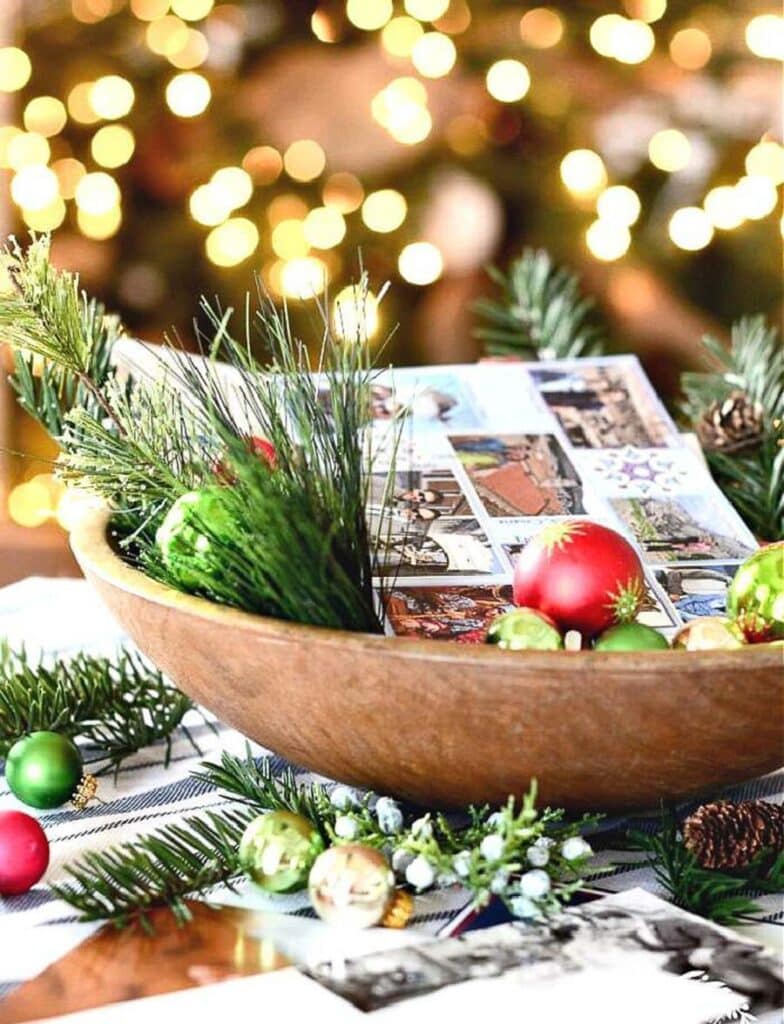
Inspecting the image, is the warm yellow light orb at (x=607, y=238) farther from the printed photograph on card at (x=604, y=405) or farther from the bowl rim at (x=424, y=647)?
the bowl rim at (x=424, y=647)

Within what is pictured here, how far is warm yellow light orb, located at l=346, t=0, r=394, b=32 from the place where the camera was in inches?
95.8

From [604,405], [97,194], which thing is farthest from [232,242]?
[604,405]

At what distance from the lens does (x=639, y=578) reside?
2.02 feet

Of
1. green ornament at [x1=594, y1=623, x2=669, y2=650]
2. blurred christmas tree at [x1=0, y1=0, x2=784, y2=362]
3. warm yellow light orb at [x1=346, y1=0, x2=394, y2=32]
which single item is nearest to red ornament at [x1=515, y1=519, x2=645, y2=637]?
green ornament at [x1=594, y1=623, x2=669, y2=650]

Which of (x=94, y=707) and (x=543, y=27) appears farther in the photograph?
(x=543, y=27)

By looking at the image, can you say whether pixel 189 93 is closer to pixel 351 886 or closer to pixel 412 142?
pixel 412 142

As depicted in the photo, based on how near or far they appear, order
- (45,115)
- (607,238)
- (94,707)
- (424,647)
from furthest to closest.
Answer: (45,115) → (607,238) → (94,707) → (424,647)

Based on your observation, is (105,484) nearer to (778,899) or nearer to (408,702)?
(408,702)

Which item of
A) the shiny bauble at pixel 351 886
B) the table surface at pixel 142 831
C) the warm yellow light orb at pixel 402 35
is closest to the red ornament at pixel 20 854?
the table surface at pixel 142 831

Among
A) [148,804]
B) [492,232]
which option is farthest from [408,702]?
[492,232]

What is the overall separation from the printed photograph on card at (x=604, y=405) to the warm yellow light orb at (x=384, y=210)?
61.1 inches

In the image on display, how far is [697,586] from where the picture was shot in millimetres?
684

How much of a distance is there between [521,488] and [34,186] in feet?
6.28

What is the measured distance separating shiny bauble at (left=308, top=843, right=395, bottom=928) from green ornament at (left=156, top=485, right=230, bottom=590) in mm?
120
